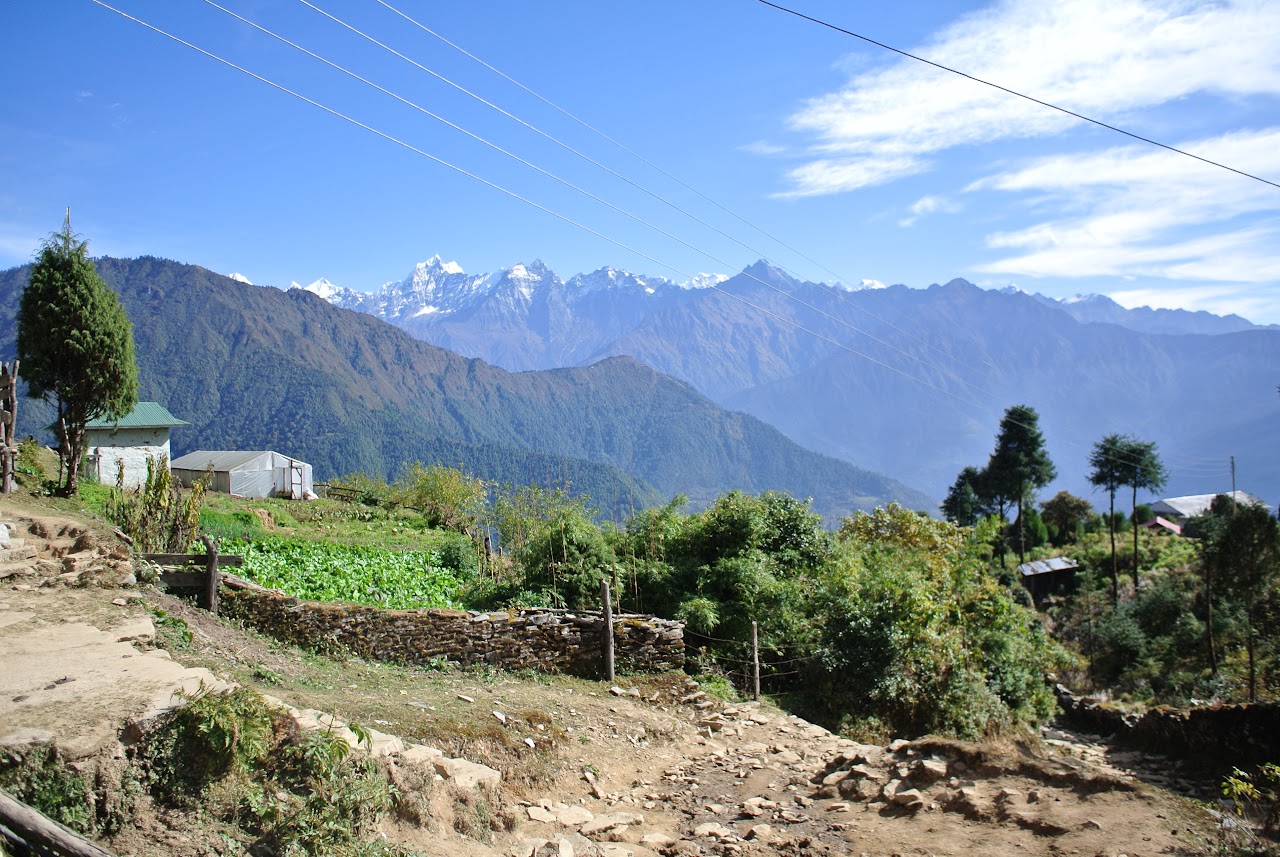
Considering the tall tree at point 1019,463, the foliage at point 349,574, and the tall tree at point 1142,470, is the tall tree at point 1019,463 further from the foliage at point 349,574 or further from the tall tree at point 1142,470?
the foliage at point 349,574

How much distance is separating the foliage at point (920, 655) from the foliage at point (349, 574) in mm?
7213

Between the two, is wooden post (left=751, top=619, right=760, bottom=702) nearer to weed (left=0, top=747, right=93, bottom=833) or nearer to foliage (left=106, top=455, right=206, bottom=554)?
weed (left=0, top=747, right=93, bottom=833)

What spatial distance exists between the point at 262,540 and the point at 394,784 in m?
16.2

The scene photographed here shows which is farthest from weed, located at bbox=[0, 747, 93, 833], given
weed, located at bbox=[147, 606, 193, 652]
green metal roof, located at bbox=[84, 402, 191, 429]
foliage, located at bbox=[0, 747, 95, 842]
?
Result: green metal roof, located at bbox=[84, 402, 191, 429]

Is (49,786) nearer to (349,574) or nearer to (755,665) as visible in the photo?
(755,665)

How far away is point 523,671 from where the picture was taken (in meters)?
12.4

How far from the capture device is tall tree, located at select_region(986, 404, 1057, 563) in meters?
53.3

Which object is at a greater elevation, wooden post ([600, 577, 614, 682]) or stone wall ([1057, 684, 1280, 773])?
wooden post ([600, 577, 614, 682])

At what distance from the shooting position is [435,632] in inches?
476

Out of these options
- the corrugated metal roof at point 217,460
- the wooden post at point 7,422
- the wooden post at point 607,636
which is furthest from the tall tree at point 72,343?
the corrugated metal roof at point 217,460

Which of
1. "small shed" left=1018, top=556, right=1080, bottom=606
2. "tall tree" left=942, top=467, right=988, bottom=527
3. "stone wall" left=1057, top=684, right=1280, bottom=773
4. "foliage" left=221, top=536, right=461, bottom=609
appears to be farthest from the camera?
"tall tree" left=942, top=467, right=988, bottom=527

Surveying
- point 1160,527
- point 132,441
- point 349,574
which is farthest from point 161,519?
point 1160,527

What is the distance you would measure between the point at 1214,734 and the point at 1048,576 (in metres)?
35.5

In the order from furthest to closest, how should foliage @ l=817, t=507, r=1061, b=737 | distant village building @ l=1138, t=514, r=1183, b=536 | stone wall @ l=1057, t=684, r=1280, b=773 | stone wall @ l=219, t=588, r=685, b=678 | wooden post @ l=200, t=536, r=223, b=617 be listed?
distant village building @ l=1138, t=514, r=1183, b=536, foliage @ l=817, t=507, r=1061, b=737, stone wall @ l=1057, t=684, r=1280, b=773, stone wall @ l=219, t=588, r=685, b=678, wooden post @ l=200, t=536, r=223, b=617
